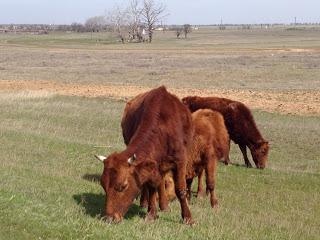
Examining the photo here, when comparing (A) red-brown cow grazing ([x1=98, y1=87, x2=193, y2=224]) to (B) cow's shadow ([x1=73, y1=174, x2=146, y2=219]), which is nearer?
(A) red-brown cow grazing ([x1=98, y1=87, x2=193, y2=224])

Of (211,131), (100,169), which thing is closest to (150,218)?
(211,131)

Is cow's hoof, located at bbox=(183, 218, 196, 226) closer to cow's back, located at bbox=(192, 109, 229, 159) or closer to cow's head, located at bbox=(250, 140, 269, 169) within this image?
cow's back, located at bbox=(192, 109, 229, 159)

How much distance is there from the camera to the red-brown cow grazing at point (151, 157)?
730 cm

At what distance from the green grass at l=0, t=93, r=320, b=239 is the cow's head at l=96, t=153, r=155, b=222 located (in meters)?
0.23

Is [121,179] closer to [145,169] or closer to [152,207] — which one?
[145,169]

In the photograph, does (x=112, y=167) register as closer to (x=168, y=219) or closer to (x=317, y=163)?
(x=168, y=219)

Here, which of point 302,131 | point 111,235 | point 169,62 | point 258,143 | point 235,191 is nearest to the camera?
point 111,235

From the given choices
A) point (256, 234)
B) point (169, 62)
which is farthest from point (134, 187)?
point (169, 62)

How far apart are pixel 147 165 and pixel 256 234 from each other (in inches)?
79.7

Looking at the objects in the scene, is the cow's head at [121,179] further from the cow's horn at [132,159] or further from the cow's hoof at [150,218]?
the cow's hoof at [150,218]

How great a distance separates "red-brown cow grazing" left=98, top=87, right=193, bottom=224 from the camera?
7.30m

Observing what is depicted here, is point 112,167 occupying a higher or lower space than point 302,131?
higher

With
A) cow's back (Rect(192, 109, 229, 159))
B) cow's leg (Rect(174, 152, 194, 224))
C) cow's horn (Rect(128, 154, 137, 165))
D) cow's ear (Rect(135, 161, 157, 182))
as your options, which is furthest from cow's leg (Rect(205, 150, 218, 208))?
cow's horn (Rect(128, 154, 137, 165))

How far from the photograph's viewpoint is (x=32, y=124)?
62.2ft
